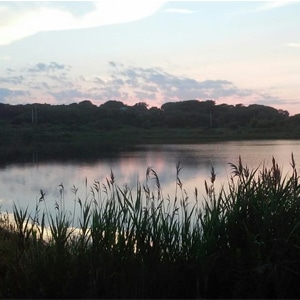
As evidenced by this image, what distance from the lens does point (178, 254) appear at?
5.01 m

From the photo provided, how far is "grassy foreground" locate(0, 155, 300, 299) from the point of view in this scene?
446 centimetres

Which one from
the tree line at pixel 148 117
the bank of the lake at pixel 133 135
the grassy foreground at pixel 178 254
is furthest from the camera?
the tree line at pixel 148 117

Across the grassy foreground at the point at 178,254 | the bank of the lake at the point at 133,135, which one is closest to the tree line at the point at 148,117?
the bank of the lake at the point at 133,135

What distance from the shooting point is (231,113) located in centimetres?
9944

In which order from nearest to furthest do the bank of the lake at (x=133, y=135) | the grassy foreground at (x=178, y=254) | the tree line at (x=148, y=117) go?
the grassy foreground at (x=178, y=254) → the bank of the lake at (x=133, y=135) → the tree line at (x=148, y=117)

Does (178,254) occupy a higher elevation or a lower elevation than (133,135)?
lower

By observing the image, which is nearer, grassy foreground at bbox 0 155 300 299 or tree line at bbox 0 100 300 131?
grassy foreground at bbox 0 155 300 299

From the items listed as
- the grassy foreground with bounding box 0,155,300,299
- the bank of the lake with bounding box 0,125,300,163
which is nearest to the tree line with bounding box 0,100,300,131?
the bank of the lake with bounding box 0,125,300,163

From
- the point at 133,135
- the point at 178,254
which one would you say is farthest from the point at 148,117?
the point at 178,254

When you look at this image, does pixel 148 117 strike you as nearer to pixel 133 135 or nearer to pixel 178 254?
pixel 133 135

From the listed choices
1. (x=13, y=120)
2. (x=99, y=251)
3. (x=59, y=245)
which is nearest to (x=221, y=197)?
(x=99, y=251)

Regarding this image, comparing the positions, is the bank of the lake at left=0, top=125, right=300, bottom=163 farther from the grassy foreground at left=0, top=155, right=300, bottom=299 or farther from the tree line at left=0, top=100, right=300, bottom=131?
the grassy foreground at left=0, top=155, right=300, bottom=299

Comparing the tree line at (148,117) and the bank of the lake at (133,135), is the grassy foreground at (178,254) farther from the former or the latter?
the tree line at (148,117)

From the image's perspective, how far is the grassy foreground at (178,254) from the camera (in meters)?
4.46
